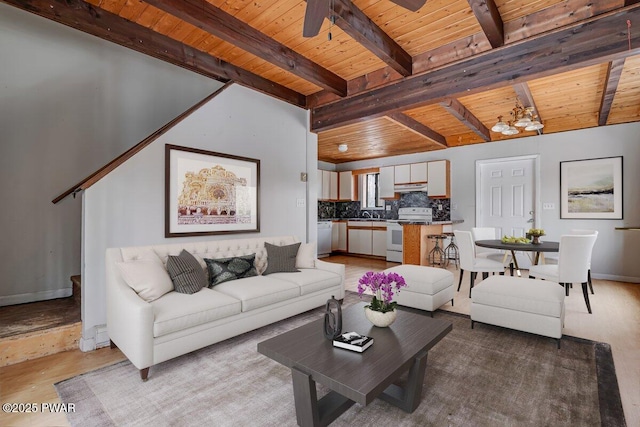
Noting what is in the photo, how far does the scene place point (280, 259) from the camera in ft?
11.2

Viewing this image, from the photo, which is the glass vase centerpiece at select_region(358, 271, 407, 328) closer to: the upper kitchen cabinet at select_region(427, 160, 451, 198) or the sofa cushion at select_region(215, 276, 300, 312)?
the sofa cushion at select_region(215, 276, 300, 312)

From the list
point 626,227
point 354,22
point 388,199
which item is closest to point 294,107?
point 354,22

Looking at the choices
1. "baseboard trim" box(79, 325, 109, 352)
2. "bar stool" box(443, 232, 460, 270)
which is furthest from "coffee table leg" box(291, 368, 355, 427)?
"bar stool" box(443, 232, 460, 270)

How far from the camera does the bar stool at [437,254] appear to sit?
5848 mm

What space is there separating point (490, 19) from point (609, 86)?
7.22 feet

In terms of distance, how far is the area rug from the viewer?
5.41ft

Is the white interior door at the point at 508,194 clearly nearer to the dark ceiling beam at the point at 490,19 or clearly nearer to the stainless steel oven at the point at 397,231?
the stainless steel oven at the point at 397,231

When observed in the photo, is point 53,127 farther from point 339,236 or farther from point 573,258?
point 339,236

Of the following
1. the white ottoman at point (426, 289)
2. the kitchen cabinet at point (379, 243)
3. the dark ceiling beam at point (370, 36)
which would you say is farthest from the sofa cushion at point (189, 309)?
the kitchen cabinet at point (379, 243)

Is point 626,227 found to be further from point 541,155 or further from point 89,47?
point 89,47

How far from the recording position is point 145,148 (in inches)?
113

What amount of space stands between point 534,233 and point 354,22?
3.25 m

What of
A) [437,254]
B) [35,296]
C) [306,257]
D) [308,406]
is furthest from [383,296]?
[437,254]

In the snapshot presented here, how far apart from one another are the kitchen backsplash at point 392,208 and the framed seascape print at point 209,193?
4.41 metres
